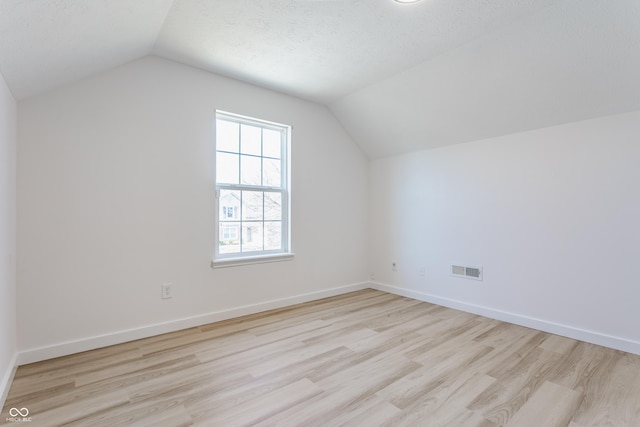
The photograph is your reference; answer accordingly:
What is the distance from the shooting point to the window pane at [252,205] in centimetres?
336

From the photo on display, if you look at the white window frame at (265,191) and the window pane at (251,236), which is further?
the window pane at (251,236)

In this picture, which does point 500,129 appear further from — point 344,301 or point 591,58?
point 344,301

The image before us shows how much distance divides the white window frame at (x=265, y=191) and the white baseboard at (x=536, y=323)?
1.72m

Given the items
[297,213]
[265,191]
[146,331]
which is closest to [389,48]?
[265,191]

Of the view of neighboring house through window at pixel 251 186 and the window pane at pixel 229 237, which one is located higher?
the view of neighboring house through window at pixel 251 186

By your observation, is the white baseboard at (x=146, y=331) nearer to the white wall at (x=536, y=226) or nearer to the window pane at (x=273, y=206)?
the window pane at (x=273, y=206)

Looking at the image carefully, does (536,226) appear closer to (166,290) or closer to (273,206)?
(273,206)

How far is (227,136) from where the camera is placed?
324 cm

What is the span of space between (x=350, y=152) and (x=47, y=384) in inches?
147

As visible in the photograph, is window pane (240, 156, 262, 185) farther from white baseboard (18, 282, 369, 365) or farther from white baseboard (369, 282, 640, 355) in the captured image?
white baseboard (369, 282, 640, 355)

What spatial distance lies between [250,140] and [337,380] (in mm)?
2513

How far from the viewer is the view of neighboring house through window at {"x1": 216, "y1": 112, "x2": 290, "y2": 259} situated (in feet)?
10.5

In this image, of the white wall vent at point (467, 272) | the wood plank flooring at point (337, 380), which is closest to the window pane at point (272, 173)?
the wood plank flooring at point (337, 380)

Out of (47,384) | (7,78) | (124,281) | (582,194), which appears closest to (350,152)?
(582,194)
